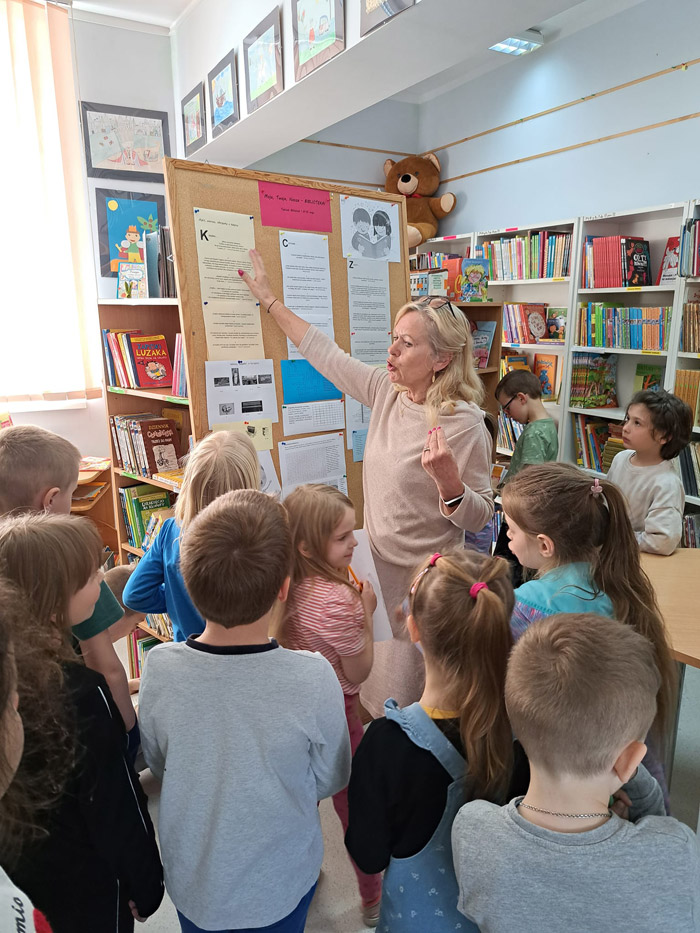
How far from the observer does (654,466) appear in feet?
7.69

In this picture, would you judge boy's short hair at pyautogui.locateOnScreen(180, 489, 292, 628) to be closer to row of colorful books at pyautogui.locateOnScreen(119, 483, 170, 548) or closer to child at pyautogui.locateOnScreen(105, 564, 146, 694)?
child at pyautogui.locateOnScreen(105, 564, 146, 694)

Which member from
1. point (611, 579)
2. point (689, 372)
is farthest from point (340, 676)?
point (689, 372)

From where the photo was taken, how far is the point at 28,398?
13.8ft

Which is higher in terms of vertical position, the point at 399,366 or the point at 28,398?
the point at 399,366

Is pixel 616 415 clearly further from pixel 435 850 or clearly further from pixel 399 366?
pixel 435 850

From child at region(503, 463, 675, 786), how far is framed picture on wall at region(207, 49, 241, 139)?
10.3ft

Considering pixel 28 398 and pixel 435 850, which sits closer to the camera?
pixel 435 850

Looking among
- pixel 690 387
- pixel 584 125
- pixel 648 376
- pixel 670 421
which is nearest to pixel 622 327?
pixel 648 376

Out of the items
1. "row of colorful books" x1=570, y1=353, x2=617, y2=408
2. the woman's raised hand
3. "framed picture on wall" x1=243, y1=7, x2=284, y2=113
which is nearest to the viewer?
the woman's raised hand

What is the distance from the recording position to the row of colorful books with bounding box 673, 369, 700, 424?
343cm

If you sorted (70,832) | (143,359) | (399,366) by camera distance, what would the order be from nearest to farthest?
(70,832) < (399,366) < (143,359)

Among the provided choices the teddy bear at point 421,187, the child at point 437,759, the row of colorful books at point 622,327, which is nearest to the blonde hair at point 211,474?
the child at point 437,759

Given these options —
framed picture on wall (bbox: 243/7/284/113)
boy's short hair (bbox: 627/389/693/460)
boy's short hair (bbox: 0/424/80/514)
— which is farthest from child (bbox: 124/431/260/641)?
framed picture on wall (bbox: 243/7/284/113)

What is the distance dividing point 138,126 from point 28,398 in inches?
78.3
